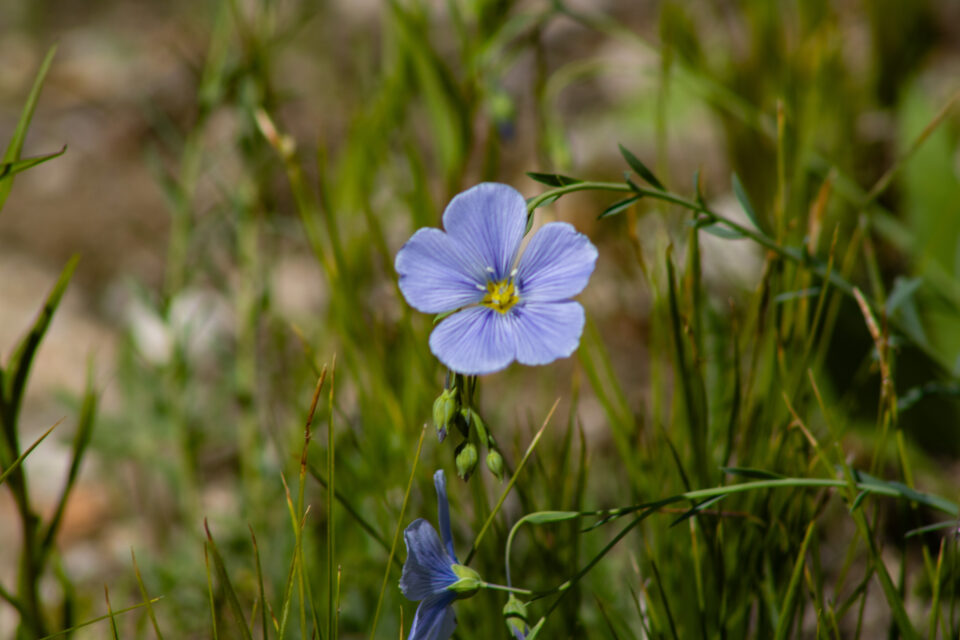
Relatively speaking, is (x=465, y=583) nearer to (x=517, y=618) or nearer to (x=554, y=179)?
(x=517, y=618)

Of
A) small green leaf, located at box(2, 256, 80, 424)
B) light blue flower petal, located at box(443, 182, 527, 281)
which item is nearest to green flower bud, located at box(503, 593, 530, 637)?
light blue flower petal, located at box(443, 182, 527, 281)

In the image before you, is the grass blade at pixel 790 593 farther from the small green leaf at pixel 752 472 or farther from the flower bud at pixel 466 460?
the flower bud at pixel 466 460

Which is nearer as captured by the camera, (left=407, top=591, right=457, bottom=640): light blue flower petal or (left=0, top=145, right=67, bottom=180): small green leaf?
(left=407, top=591, right=457, bottom=640): light blue flower petal

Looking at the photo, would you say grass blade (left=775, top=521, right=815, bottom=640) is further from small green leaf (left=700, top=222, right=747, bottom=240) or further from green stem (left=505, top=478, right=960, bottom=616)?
small green leaf (left=700, top=222, right=747, bottom=240)

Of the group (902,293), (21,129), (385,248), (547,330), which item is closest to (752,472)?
(547,330)

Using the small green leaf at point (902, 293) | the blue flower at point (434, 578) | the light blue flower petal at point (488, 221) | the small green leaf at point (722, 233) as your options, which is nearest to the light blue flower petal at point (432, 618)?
the blue flower at point (434, 578)

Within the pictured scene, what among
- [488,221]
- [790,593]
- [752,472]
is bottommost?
[790,593]
